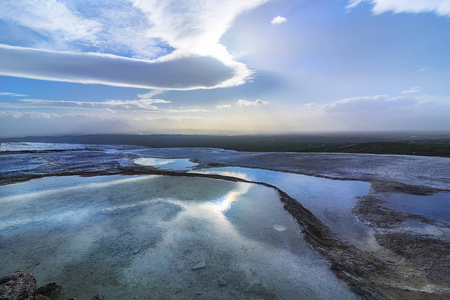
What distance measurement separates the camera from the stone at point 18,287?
4728 mm

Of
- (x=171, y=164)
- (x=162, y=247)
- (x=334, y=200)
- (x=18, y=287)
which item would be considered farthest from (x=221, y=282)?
(x=171, y=164)

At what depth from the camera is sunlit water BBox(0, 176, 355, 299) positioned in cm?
603

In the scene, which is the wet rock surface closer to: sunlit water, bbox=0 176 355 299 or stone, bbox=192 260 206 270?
sunlit water, bbox=0 176 355 299

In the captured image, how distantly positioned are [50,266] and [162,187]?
10828 millimetres

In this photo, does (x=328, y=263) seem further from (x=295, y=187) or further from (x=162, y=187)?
(x=162, y=187)

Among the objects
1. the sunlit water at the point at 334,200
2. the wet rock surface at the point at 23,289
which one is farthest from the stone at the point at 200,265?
the sunlit water at the point at 334,200

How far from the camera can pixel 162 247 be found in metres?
8.09

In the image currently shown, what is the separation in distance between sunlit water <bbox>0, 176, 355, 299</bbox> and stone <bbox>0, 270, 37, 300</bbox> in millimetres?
855

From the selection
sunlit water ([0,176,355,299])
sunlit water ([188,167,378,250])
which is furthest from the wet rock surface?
sunlit water ([188,167,378,250])

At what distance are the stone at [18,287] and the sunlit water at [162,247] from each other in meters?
0.86

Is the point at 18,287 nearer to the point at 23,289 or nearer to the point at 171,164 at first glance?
the point at 23,289

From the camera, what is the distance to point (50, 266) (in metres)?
6.86

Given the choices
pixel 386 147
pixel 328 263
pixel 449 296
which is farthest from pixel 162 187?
A: pixel 386 147

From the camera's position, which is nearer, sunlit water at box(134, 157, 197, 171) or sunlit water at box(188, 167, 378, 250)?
sunlit water at box(188, 167, 378, 250)
